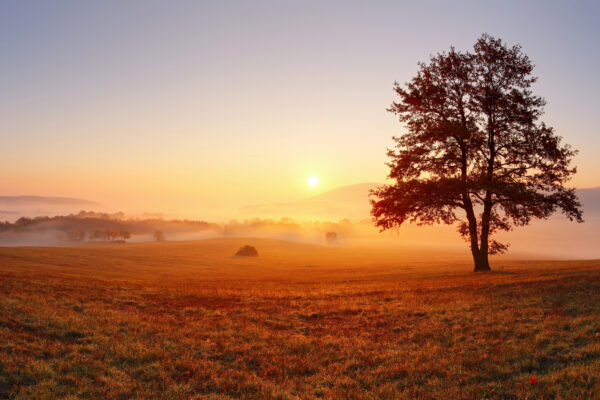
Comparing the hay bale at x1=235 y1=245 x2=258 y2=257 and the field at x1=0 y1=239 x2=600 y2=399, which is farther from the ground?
the field at x1=0 y1=239 x2=600 y2=399

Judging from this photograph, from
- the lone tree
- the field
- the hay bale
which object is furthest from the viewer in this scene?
the hay bale

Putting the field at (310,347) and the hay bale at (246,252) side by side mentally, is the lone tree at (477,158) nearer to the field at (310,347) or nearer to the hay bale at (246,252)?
the field at (310,347)

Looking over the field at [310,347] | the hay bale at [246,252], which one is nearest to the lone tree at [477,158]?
the field at [310,347]

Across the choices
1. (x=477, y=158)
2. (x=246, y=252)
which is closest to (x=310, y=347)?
(x=477, y=158)

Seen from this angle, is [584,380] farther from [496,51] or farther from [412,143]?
[496,51]

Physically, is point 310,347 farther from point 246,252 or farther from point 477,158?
point 246,252

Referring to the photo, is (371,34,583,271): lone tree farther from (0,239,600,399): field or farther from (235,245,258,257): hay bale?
(235,245,258,257): hay bale

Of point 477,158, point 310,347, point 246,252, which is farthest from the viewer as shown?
point 246,252

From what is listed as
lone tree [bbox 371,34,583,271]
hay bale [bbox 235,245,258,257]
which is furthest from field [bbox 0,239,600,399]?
hay bale [bbox 235,245,258,257]

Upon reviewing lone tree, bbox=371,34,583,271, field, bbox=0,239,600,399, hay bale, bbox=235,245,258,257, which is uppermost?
lone tree, bbox=371,34,583,271

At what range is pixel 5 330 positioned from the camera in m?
10.2

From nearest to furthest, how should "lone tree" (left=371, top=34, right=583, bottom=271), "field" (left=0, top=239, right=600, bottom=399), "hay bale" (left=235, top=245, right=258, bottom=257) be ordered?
"field" (left=0, top=239, right=600, bottom=399), "lone tree" (left=371, top=34, right=583, bottom=271), "hay bale" (left=235, top=245, right=258, bottom=257)

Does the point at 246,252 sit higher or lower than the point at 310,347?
lower

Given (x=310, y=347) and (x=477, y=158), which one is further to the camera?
(x=477, y=158)
